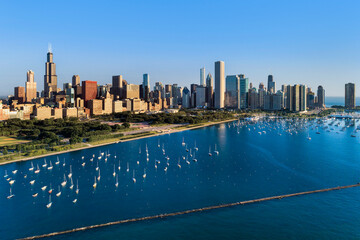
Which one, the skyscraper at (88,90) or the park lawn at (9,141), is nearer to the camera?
the park lawn at (9,141)

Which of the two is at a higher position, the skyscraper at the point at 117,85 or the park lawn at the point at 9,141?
the skyscraper at the point at 117,85

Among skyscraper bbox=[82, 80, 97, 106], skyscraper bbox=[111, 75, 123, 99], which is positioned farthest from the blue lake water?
skyscraper bbox=[111, 75, 123, 99]

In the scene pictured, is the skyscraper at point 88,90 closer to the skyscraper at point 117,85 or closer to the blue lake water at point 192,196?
the skyscraper at point 117,85

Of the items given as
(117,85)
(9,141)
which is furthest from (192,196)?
(117,85)

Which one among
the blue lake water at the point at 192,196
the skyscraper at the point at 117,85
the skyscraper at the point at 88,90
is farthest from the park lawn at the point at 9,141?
the skyscraper at the point at 117,85

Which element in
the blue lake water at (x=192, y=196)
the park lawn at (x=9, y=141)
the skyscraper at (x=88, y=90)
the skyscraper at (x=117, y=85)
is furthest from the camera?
the skyscraper at (x=117, y=85)

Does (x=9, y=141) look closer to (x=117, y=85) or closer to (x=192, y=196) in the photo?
(x=192, y=196)

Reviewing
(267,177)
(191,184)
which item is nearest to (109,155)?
(191,184)

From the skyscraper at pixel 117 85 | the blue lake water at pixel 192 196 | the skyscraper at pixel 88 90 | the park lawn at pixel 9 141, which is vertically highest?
the skyscraper at pixel 117 85

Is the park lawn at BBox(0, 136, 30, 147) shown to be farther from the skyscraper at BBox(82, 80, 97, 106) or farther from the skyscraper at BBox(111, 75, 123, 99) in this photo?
the skyscraper at BBox(111, 75, 123, 99)
